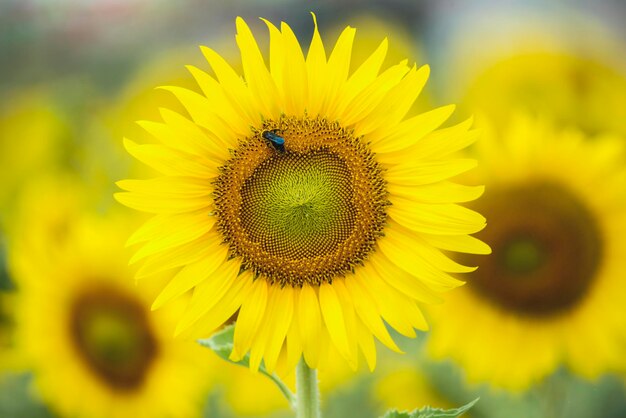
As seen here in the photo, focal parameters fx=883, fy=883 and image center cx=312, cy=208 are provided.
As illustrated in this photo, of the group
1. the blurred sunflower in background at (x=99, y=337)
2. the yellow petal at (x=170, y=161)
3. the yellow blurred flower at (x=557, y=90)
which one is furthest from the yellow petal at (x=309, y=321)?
the yellow blurred flower at (x=557, y=90)

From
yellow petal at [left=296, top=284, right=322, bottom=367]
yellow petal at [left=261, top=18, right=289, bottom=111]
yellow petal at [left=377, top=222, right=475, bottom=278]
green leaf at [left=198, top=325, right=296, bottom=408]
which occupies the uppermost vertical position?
yellow petal at [left=261, top=18, right=289, bottom=111]

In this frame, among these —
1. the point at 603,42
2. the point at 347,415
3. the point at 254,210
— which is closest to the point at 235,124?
the point at 254,210

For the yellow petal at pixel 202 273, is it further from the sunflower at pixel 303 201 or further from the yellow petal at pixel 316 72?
the yellow petal at pixel 316 72

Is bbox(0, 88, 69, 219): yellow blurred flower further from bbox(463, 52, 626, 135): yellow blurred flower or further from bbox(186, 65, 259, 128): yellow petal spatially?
bbox(186, 65, 259, 128): yellow petal

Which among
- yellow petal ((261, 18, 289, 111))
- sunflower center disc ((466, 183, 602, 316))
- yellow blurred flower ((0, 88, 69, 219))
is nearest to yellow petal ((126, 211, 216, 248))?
yellow petal ((261, 18, 289, 111))

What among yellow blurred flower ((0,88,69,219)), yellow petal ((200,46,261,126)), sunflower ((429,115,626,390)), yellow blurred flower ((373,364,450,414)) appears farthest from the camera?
yellow blurred flower ((0,88,69,219))
